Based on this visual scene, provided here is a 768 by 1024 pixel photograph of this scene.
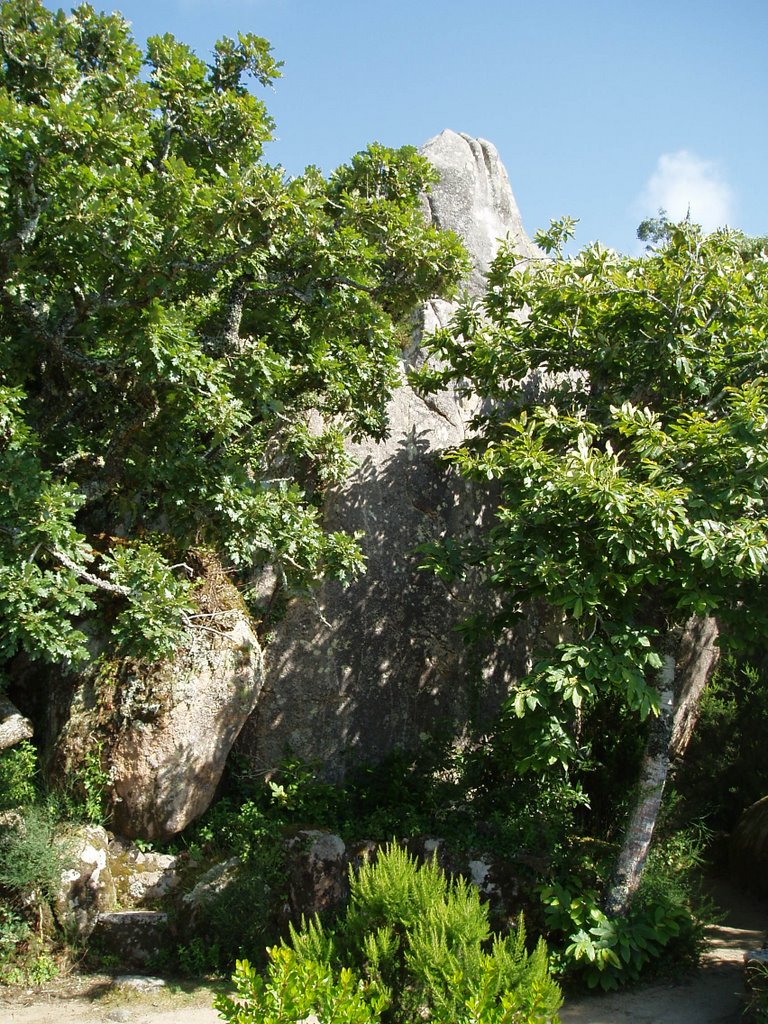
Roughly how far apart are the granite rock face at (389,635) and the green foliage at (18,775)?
199 cm

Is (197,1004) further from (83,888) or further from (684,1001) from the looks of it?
(684,1001)

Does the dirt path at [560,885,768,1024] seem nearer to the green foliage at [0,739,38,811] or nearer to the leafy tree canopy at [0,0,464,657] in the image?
the leafy tree canopy at [0,0,464,657]

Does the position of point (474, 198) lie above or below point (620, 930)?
above

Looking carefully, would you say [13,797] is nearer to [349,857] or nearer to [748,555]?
[349,857]

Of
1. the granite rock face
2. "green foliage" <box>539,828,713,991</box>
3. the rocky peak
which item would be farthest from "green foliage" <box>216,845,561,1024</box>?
the rocky peak

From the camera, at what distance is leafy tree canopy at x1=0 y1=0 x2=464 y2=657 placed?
5555 mm

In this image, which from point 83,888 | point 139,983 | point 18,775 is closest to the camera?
point 139,983

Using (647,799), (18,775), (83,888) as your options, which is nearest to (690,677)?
(647,799)

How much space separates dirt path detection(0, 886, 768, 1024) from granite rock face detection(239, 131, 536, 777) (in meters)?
2.46

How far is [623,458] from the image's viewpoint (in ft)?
24.6

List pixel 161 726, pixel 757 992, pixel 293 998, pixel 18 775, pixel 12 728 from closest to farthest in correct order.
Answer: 1. pixel 293 998
2. pixel 757 992
3. pixel 12 728
4. pixel 18 775
5. pixel 161 726

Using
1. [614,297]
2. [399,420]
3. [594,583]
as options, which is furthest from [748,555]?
[399,420]

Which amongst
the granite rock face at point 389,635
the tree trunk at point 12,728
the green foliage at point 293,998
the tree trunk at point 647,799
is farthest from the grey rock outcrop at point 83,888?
the tree trunk at point 647,799

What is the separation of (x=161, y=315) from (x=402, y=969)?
4459mm
